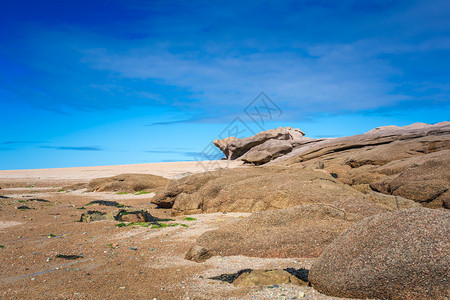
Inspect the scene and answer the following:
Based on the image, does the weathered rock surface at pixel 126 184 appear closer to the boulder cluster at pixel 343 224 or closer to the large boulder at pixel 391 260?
the boulder cluster at pixel 343 224

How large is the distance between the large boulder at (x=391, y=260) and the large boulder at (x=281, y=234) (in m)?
1.22

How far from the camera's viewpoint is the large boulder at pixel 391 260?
2.78 metres

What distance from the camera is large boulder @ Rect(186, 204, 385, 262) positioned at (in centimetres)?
484

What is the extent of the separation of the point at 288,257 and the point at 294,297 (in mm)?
1467

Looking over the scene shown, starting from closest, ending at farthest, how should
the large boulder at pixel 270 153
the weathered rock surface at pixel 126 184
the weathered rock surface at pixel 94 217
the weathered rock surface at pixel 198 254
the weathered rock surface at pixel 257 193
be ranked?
the weathered rock surface at pixel 198 254
the weathered rock surface at pixel 257 193
the weathered rock surface at pixel 94 217
the weathered rock surface at pixel 126 184
the large boulder at pixel 270 153

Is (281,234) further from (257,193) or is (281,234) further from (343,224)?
(257,193)

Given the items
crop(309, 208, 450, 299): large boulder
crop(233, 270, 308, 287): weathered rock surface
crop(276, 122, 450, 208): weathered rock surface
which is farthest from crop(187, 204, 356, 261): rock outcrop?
crop(276, 122, 450, 208): weathered rock surface

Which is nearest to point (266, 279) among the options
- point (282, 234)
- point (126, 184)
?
point (282, 234)

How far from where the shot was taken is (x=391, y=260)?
2.99 m

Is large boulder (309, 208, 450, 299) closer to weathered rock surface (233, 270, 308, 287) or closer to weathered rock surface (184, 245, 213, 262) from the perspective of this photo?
A: weathered rock surface (233, 270, 308, 287)

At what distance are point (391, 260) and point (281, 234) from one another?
7.56 ft

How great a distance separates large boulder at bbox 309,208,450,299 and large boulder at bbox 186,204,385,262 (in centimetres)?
122

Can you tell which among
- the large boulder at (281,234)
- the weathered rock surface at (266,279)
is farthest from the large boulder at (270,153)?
the weathered rock surface at (266,279)

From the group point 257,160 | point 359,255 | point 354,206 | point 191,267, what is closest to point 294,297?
point 359,255
